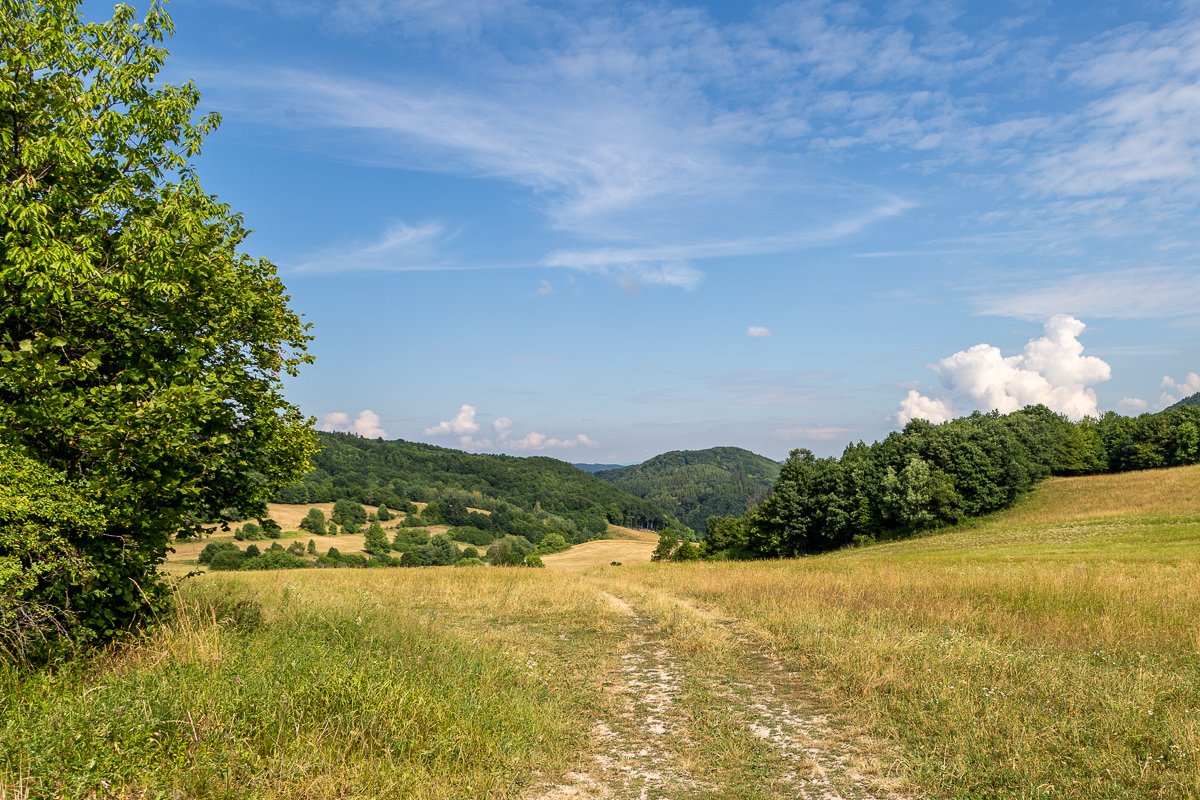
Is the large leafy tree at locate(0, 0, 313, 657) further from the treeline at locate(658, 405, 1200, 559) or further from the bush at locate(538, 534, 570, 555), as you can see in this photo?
the bush at locate(538, 534, 570, 555)

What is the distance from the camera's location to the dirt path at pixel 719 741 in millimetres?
5922

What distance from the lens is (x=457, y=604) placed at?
1881 centimetres

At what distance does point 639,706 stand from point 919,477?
6029 centimetres

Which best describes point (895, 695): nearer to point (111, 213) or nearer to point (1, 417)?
point (1, 417)

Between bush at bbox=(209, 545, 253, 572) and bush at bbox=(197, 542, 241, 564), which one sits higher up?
bush at bbox=(197, 542, 241, 564)

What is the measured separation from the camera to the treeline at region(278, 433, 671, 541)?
130 meters

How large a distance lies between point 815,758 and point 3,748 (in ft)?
24.0

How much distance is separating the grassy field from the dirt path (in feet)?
0.11

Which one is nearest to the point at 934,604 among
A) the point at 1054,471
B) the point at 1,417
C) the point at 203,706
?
the point at 203,706

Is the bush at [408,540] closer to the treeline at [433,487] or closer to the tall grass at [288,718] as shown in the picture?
the treeline at [433,487]

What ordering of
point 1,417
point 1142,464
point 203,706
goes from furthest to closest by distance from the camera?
1. point 1142,464
2. point 1,417
3. point 203,706

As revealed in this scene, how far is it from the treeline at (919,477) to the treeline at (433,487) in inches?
2841

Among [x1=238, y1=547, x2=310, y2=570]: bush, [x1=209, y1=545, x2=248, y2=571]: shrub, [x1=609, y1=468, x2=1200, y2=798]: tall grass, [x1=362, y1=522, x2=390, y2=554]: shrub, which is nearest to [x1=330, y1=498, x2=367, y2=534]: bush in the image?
[x1=362, y1=522, x2=390, y2=554]: shrub

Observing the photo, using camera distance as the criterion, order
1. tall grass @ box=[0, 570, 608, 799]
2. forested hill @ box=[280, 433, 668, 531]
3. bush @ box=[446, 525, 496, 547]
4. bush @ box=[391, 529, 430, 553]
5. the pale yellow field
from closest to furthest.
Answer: tall grass @ box=[0, 570, 608, 799] → the pale yellow field → bush @ box=[391, 529, 430, 553] → bush @ box=[446, 525, 496, 547] → forested hill @ box=[280, 433, 668, 531]
